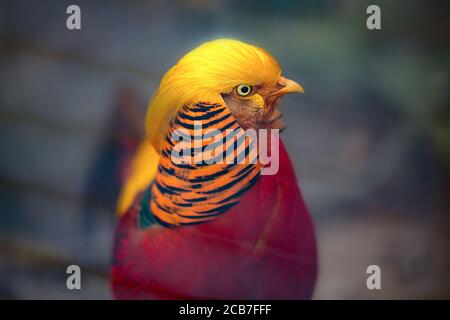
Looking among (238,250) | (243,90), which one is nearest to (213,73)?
(243,90)

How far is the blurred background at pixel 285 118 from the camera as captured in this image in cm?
261

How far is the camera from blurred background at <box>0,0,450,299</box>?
261cm

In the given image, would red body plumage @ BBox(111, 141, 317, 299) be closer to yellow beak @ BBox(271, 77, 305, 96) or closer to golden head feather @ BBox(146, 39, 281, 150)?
yellow beak @ BBox(271, 77, 305, 96)

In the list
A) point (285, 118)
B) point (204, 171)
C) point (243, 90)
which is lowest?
point (204, 171)

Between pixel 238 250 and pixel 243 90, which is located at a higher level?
pixel 243 90

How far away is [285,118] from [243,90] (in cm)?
21

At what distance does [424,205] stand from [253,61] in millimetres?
952

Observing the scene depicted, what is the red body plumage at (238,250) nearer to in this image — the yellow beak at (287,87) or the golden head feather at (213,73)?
the yellow beak at (287,87)

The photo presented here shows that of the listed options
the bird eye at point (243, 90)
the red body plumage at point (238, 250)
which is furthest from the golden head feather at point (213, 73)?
the red body plumage at point (238, 250)

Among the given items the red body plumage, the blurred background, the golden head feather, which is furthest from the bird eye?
the red body plumage

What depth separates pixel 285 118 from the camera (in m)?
2.62

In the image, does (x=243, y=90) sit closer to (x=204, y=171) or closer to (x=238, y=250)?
(x=204, y=171)
